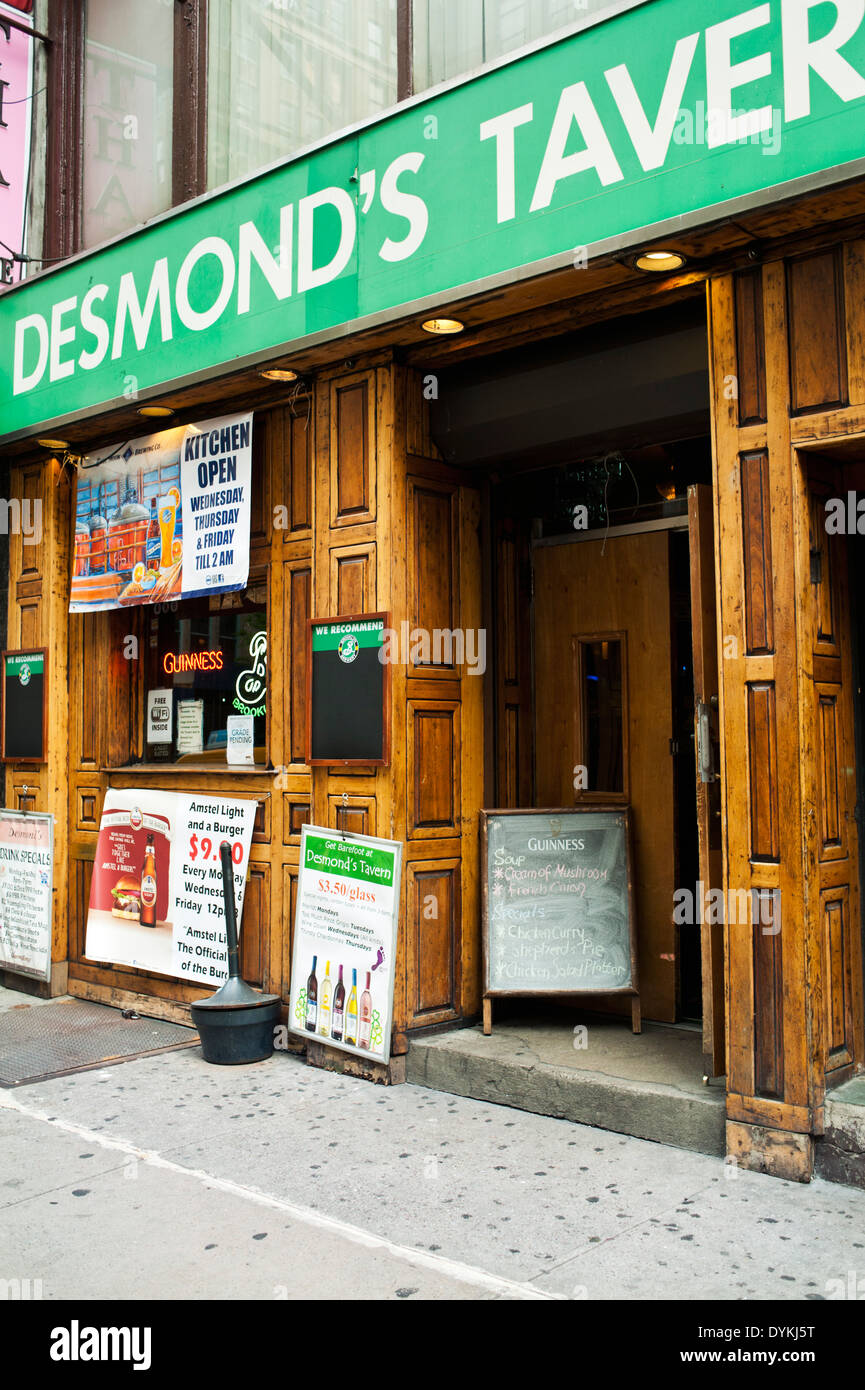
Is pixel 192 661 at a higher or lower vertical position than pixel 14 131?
lower

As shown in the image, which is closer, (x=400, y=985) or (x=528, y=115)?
(x=528, y=115)

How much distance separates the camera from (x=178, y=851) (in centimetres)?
713

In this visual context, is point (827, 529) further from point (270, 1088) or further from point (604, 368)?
point (270, 1088)

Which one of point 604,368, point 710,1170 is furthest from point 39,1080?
point 604,368

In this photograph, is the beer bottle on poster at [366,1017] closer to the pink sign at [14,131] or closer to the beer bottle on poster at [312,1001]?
the beer bottle on poster at [312,1001]

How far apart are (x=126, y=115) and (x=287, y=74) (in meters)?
1.87

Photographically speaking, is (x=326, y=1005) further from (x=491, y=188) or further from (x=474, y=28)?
(x=474, y=28)

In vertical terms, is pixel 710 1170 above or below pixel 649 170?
below

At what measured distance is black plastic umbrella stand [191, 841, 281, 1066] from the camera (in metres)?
6.06

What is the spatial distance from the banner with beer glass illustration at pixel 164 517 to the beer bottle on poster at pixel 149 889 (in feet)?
5.25

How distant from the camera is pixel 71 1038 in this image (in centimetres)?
685

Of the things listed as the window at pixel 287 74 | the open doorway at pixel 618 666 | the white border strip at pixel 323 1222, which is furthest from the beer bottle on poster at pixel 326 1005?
the window at pixel 287 74

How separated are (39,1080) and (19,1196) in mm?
1669

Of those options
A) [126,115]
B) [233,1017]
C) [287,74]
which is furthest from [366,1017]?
[126,115]
